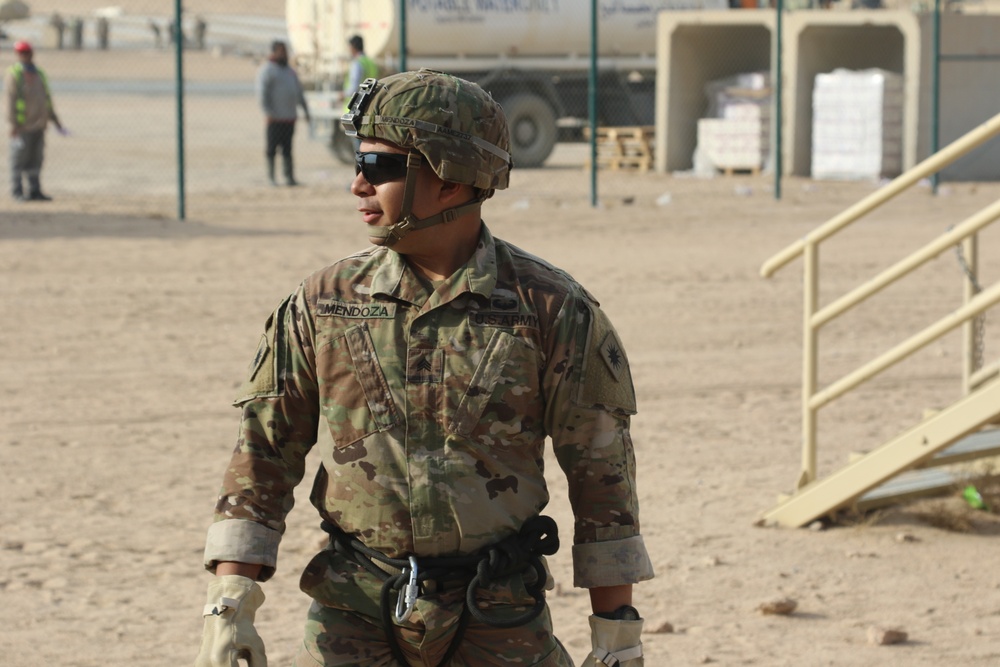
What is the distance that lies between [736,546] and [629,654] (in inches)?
132

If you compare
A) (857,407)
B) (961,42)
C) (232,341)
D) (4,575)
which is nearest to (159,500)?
(4,575)

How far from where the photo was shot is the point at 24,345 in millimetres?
9414

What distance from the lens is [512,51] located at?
874 inches

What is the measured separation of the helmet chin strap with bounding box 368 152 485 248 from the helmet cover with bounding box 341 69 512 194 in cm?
3

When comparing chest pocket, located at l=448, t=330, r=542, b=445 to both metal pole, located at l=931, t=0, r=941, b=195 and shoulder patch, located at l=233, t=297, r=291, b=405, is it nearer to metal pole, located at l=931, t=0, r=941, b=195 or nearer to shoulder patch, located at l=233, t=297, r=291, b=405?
shoulder patch, located at l=233, t=297, r=291, b=405

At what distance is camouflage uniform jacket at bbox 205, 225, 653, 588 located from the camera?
271 centimetres

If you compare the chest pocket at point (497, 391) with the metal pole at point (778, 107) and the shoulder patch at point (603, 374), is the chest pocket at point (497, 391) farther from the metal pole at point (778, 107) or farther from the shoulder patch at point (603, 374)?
the metal pole at point (778, 107)

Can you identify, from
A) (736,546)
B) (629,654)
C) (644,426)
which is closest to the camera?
(629,654)

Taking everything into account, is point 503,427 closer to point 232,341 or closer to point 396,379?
point 396,379

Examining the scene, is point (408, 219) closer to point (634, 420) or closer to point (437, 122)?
point (437, 122)

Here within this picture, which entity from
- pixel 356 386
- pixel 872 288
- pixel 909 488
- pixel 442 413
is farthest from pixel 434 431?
pixel 909 488

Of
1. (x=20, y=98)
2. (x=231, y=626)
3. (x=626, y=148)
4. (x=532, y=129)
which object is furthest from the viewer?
(x=626, y=148)

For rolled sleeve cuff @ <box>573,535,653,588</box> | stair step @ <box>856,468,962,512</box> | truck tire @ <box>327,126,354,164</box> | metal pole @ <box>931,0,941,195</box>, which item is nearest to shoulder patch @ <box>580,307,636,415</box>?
rolled sleeve cuff @ <box>573,535,653,588</box>

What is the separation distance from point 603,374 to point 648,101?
21.8m
